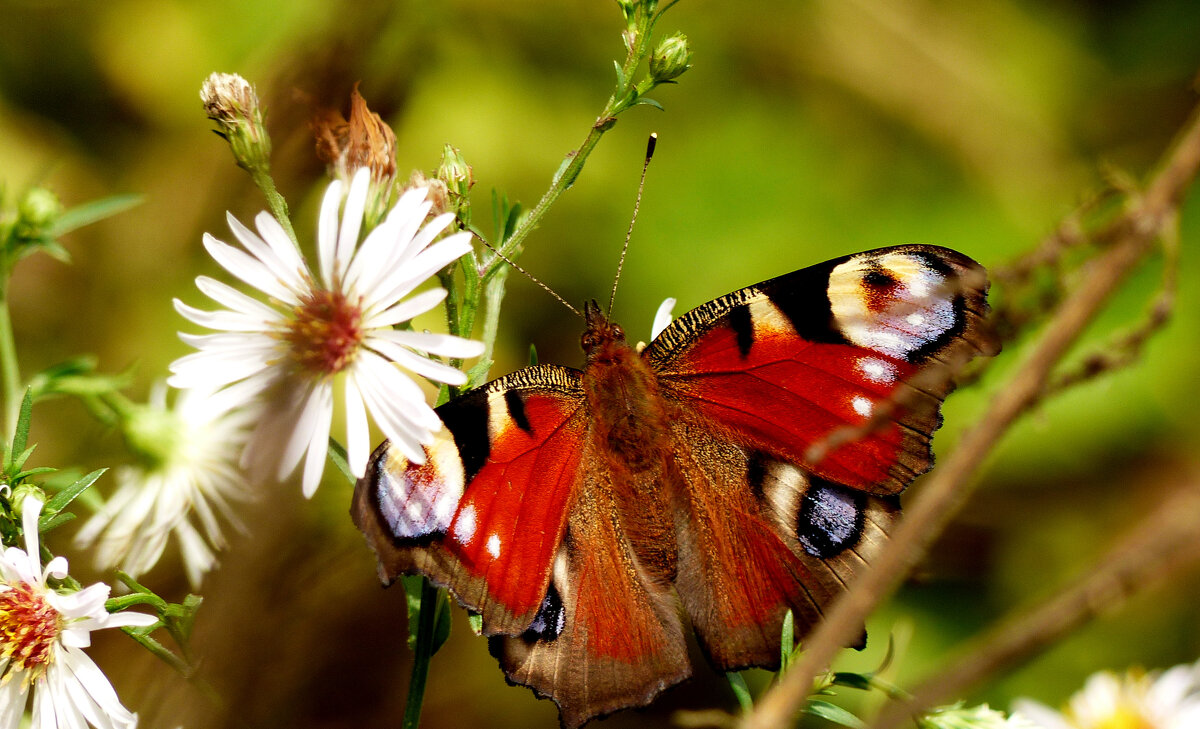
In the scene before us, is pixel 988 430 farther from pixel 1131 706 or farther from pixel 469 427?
pixel 1131 706

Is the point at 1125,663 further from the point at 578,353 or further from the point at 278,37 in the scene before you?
the point at 278,37

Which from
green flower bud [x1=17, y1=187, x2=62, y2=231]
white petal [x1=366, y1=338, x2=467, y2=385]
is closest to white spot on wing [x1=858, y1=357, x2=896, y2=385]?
white petal [x1=366, y1=338, x2=467, y2=385]

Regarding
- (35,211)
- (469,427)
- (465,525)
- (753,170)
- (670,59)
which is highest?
(753,170)

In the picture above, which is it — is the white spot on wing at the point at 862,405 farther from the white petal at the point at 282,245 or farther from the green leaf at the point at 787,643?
the white petal at the point at 282,245

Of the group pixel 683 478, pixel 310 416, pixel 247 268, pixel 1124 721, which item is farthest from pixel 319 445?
pixel 1124 721

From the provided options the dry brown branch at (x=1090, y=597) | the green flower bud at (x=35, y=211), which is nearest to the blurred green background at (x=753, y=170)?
the green flower bud at (x=35, y=211)

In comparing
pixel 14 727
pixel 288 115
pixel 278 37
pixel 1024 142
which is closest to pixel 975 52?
pixel 1024 142
